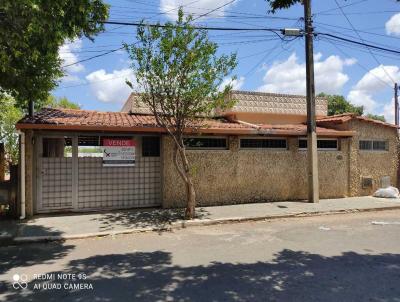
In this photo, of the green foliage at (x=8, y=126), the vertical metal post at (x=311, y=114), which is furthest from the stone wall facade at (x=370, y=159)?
the green foliage at (x=8, y=126)

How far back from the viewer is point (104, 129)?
10.5 m

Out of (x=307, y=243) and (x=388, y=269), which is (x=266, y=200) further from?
(x=388, y=269)

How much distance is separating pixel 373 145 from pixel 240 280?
12276 mm

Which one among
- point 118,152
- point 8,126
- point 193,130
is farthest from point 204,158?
point 8,126

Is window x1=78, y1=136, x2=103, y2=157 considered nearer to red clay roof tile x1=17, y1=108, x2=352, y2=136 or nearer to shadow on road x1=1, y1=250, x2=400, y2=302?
red clay roof tile x1=17, y1=108, x2=352, y2=136

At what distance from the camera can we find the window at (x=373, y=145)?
1499 cm

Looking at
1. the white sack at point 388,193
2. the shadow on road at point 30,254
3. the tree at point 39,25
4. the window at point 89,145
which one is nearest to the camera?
the tree at point 39,25

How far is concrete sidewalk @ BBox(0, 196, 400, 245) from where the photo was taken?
27.9 feet

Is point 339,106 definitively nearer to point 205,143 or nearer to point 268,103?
point 268,103

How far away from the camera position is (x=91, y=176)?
1118 centimetres

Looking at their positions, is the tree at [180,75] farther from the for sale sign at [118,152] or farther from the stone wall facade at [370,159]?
the stone wall facade at [370,159]

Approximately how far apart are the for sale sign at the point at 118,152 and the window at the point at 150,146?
412mm

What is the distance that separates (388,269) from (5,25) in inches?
308

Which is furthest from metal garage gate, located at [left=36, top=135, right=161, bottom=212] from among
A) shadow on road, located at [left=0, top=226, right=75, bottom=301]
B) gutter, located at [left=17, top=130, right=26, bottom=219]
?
shadow on road, located at [left=0, top=226, right=75, bottom=301]
